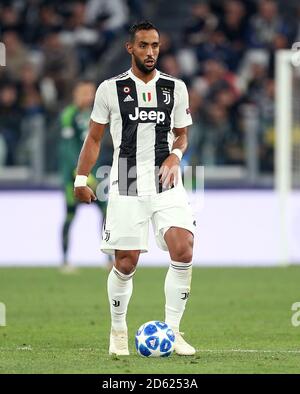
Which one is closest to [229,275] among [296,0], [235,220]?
[235,220]

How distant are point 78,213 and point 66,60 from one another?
3.19 metres

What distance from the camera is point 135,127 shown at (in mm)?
8672

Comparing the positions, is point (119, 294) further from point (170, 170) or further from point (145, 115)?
point (145, 115)

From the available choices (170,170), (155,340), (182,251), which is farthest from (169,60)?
(155,340)

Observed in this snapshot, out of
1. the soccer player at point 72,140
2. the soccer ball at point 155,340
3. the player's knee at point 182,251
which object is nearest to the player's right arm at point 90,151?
the player's knee at point 182,251

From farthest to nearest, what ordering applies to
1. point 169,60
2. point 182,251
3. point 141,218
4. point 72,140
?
point 169,60 < point 72,140 < point 141,218 < point 182,251

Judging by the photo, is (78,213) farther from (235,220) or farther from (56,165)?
(235,220)

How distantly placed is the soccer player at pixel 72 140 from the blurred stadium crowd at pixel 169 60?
177cm

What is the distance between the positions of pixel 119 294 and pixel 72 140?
775 cm

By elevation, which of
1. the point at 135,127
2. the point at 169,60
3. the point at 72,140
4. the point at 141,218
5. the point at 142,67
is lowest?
the point at 141,218

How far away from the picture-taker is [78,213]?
18.2 meters

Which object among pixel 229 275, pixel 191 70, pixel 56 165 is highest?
pixel 191 70

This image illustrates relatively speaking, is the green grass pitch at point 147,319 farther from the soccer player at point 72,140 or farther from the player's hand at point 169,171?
the player's hand at point 169,171

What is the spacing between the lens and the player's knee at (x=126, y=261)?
859 centimetres
